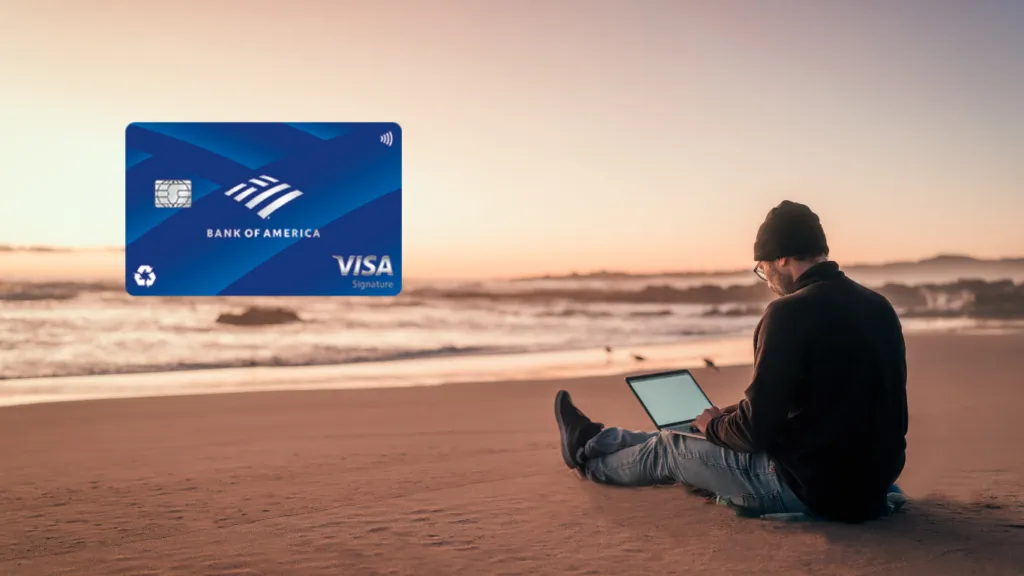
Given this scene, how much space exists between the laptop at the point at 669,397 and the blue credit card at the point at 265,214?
4844 mm

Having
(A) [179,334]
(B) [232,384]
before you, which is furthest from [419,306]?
(B) [232,384]

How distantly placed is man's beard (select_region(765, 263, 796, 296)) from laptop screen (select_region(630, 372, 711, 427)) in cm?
93

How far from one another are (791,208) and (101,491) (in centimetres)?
388

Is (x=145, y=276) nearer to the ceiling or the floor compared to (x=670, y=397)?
nearer to the ceiling

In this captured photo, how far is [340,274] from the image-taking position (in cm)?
894

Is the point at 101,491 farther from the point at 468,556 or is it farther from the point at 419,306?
the point at 419,306

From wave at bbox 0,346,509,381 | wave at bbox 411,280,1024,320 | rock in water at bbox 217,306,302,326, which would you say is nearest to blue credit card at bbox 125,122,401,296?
wave at bbox 0,346,509,381

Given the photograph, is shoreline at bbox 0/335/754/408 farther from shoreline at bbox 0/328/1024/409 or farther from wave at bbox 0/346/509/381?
wave at bbox 0/346/509/381

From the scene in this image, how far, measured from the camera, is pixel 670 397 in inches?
177

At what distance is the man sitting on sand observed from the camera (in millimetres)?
3299

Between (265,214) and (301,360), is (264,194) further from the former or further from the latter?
(301,360)

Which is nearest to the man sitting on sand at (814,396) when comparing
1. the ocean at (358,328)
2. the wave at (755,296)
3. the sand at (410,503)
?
the sand at (410,503)

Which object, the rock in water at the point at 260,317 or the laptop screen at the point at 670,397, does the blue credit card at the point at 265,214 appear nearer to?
the laptop screen at the point at 670,397

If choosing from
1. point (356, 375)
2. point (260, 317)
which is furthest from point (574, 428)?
point (260, 317)
